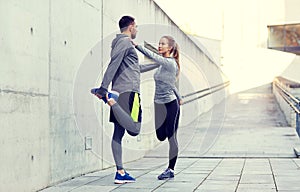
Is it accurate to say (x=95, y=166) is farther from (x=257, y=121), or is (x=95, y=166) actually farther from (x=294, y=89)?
(x=294, y=89)

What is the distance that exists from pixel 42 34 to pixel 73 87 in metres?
1.02

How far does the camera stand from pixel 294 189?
536 cm

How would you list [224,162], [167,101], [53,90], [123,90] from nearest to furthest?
[53,90], [123,90], [167,101], [224,162]

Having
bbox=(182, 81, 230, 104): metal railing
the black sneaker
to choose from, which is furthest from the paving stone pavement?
bbox=(182, 81, 230, 104): metal railing

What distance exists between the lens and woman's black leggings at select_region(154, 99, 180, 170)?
6324 mm

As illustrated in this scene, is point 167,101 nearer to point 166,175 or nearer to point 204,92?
point 166,175

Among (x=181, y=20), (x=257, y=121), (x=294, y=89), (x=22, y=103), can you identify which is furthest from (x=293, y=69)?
(x=22, y=103)

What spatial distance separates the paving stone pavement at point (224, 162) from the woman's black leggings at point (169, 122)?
12.8 inches

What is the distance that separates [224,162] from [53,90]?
3.57 metres

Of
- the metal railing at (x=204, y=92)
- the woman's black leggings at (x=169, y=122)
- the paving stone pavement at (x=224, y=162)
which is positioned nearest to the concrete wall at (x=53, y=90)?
the paving stone pavement at (x=224, y=162)

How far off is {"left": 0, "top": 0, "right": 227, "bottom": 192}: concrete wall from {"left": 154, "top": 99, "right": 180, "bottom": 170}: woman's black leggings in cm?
90

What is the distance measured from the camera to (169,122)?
6328mm

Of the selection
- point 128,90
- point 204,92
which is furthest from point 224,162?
point 204,92

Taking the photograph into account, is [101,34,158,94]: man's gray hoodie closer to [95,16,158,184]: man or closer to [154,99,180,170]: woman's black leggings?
[95,16,158,184]: man
